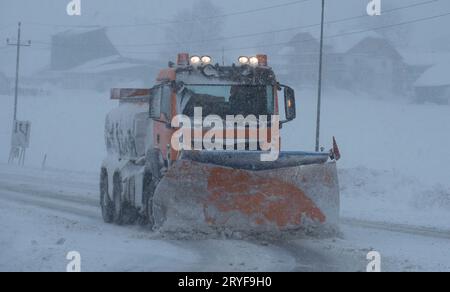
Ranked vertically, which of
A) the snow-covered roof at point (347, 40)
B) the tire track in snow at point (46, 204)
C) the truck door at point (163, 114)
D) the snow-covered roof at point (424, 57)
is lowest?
the tire track in snow at point (46, 204)

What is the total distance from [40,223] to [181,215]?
3.16m

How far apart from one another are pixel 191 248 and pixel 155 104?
3.52 meters

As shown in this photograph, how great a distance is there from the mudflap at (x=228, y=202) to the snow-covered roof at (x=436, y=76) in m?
64.8

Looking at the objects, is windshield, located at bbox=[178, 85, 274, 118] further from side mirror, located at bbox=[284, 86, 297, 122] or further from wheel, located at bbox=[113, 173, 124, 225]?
wheel, located at bbox=[113, 173, 124, 225]

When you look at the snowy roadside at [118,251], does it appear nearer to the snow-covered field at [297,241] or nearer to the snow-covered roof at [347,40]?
the snow-covered field at [297,241]

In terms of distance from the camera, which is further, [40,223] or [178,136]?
[40,223]

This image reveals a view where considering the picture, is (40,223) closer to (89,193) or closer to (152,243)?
(152,243)

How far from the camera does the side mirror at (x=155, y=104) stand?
1555 cm

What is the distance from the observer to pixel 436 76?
79562 mm

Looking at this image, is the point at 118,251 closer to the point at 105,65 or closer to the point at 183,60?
the point at 183,60

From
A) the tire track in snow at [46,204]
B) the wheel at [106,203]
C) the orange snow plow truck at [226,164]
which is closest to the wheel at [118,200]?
the wheel at [106,203]
